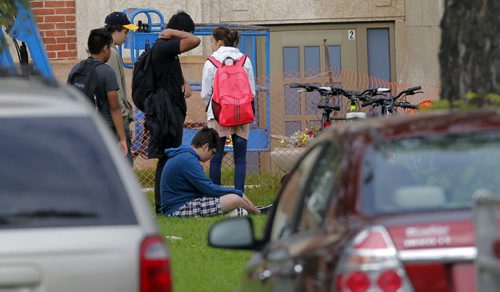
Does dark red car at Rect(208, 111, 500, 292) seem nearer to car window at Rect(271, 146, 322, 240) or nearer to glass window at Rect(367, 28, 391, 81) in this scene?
car window at Rect(271, 146, 322, 240)

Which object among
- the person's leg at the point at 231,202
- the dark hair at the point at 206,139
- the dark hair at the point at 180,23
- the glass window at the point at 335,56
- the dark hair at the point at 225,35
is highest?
the dark hair at the point at 180,23

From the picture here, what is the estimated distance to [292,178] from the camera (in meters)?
6.45

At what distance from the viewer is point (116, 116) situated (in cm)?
1250

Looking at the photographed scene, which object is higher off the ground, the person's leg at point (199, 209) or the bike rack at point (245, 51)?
Result: the bike rack at point (245, 51)

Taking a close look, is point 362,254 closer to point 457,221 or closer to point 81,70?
point 457,221

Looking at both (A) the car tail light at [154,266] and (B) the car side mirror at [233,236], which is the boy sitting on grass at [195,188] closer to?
(B) the car side mirror at [233,236]

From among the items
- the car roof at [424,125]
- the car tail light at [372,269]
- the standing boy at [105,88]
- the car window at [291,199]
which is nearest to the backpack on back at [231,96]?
the standing boy at [105,88]

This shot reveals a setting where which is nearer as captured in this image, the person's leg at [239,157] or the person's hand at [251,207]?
the person's hand at [251,207]

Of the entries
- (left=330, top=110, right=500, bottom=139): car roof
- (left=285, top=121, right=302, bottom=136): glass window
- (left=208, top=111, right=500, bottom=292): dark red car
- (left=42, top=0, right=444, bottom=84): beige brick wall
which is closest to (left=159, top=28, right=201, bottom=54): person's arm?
(left=285, top=121, right=302, bottom=136): glass window

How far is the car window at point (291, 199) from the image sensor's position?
5988 mm

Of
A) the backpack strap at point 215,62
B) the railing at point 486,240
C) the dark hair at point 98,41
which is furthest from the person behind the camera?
the backpack strap at point 215,62

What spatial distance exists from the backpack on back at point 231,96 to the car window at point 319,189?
835 cm

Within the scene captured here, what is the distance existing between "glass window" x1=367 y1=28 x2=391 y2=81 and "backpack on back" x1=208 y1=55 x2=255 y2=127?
23.8ft

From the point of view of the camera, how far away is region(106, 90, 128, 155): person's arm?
12461 millimetres
